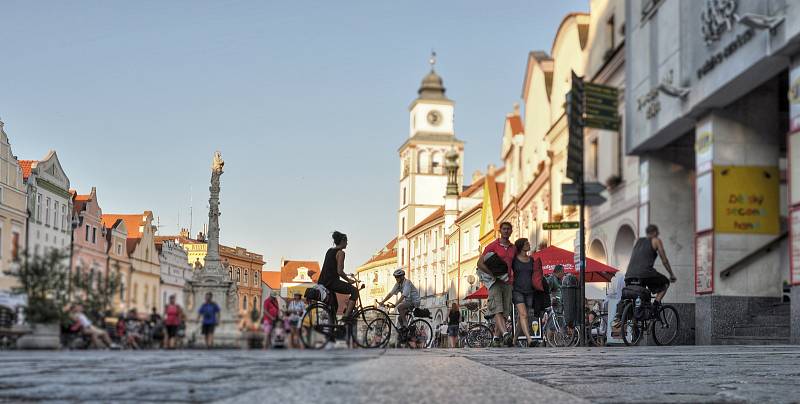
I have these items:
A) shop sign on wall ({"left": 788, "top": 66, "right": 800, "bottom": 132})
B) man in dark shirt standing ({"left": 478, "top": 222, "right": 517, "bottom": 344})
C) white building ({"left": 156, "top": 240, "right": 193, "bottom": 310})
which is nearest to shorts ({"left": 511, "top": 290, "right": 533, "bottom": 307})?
man in dark shirt standing ({"left": 478, "top": 222, "right": 517, "bottom": 344})

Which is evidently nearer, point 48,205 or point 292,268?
point 48,205

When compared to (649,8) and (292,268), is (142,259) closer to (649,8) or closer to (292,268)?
(292,268)

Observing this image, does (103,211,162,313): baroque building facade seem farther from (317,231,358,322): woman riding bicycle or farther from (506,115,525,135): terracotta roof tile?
(506,115,525,135): terracotta roof tile

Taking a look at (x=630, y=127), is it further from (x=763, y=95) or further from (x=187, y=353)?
(x=187, y=353)

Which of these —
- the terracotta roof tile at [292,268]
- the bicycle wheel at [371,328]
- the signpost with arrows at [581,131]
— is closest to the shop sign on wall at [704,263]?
the signpost with arrows at [581,131]

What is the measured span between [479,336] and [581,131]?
612 centimetres

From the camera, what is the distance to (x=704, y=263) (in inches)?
858

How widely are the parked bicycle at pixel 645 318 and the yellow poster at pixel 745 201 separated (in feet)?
18.4

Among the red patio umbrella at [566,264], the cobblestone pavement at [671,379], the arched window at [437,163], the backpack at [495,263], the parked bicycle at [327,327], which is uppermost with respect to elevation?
the arched window at [437,163]

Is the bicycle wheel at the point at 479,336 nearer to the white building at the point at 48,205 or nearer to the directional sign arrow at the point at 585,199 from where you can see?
the directional sign arrow at the point at 585,199

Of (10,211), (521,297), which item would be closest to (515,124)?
(521,297)

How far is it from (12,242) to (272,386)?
85cm

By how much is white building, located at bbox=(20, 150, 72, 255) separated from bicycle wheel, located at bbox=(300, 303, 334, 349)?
1235mm

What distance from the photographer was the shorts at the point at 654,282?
16578 mm
